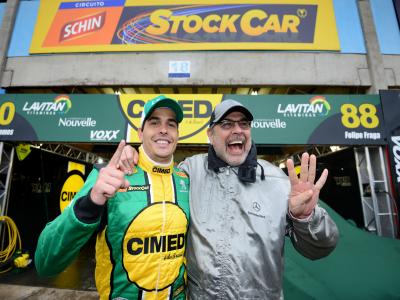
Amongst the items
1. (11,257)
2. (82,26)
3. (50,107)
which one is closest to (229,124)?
(50,107)

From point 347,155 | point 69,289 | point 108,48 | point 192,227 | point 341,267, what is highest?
point 108,48

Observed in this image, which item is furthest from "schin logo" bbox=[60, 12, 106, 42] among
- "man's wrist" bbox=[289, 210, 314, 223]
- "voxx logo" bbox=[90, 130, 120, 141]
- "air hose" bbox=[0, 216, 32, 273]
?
"man's wrist" bbox=[289, 210, 314, 223]

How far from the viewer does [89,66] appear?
6.58 metres

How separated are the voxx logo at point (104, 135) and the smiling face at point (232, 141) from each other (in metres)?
4.12

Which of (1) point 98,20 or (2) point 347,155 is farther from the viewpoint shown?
(1) point 98,20

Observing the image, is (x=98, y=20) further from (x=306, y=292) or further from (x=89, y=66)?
(x=306, y=292)

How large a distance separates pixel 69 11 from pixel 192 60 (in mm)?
4581

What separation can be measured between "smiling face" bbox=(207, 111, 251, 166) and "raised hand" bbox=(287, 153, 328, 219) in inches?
15.2

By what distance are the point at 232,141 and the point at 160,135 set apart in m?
0.57

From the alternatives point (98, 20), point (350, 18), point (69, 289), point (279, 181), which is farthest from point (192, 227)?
point (350, 18)

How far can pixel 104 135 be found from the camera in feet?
17.2

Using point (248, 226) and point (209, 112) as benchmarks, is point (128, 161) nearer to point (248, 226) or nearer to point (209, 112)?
point (248, 226)

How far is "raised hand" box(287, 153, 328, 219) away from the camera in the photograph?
1303mm

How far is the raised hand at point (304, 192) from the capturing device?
4.28ft
